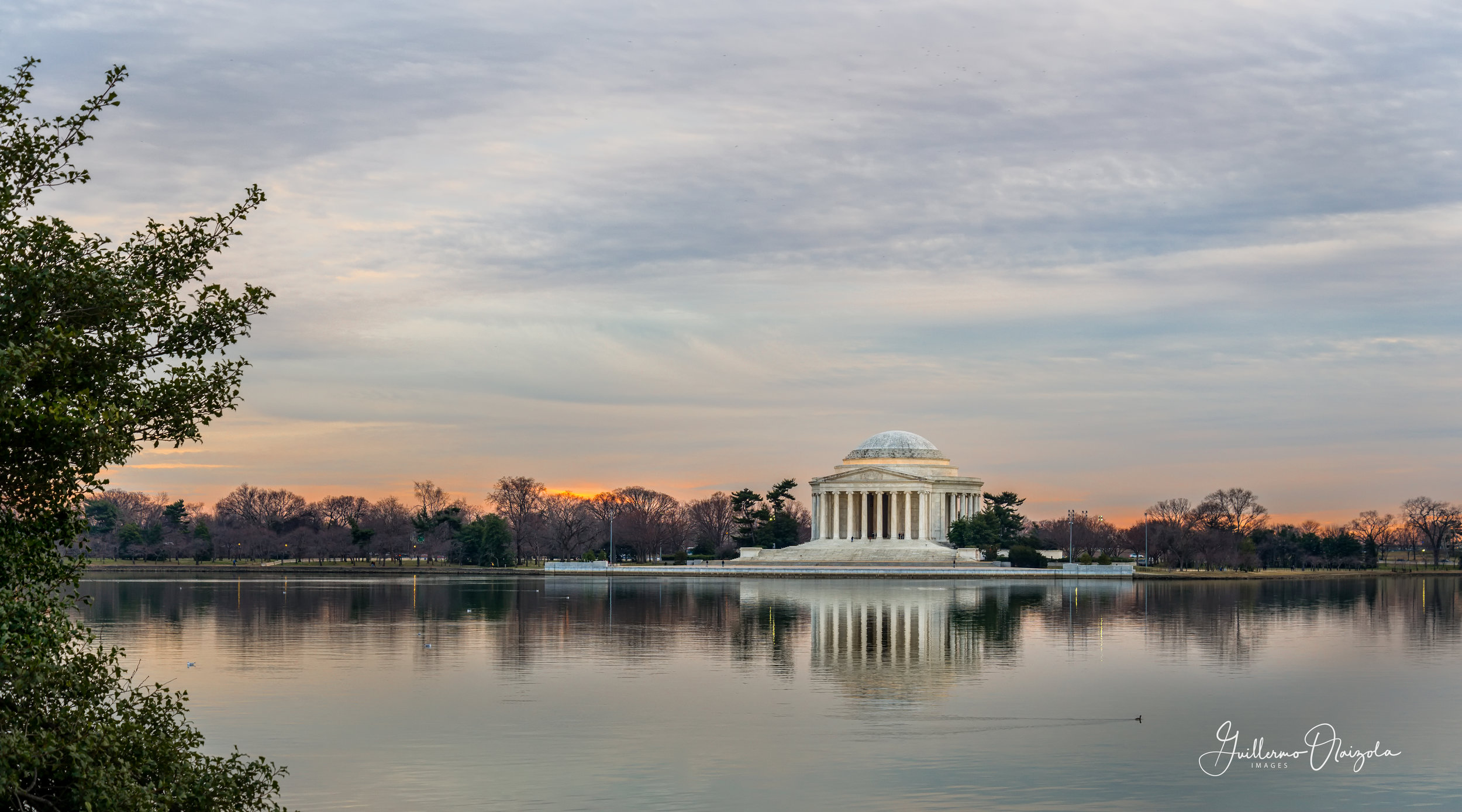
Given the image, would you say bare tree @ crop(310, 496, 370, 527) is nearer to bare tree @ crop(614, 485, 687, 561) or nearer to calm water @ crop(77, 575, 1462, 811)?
bare tree @ crop(614, 485, 687, 561)

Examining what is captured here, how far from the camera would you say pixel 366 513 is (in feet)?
570

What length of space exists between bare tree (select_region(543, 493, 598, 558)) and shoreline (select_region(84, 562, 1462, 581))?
15.4m

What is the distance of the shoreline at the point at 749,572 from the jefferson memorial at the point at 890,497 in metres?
19.9

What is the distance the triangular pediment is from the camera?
153250 mm

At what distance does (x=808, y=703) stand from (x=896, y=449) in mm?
127994

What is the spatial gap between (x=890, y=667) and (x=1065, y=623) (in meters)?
20.6

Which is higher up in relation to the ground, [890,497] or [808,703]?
[890,497]

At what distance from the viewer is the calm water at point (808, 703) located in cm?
2492

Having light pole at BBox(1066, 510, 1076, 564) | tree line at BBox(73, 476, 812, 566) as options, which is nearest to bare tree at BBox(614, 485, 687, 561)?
tree line at BBox(73, 476, 812, 566)

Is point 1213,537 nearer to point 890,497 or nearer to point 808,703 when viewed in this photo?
point 890,497

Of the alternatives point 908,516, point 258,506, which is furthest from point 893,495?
point 258,506

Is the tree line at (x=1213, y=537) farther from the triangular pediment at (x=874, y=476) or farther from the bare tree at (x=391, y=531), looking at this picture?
the bare tree at (x=391, y=531)

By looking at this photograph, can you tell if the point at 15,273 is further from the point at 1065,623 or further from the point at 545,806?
the point at 1065,623

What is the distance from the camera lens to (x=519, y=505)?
16800 centimetres
